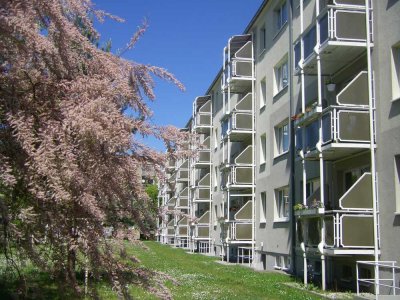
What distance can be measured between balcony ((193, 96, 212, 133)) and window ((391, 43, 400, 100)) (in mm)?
28023

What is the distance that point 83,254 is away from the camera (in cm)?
499

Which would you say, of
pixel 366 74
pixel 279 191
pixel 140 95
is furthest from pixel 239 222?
pixel 140 95

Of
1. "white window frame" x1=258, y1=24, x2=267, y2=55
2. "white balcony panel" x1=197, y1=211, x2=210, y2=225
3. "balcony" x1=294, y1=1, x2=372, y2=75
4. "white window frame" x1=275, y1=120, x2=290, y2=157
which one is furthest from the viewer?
"white balcony panel" x1=197, y1=211, x2=210, y2=225

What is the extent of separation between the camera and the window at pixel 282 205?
890 inches

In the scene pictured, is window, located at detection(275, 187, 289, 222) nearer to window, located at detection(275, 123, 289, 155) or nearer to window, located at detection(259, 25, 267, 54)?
window, located at detection(275, 123, 289, 155)

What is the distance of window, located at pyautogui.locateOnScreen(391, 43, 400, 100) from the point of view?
13484 millimetres

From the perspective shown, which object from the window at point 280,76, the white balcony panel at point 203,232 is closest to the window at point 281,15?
the window at point 280,76

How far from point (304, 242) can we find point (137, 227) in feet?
41.6

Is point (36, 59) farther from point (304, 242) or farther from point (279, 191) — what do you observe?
point (279, 191)

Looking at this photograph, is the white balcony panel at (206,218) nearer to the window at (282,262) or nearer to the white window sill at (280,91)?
the window at (282,262)

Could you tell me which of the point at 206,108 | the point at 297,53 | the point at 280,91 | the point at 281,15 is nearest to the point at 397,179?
the point at 297,53

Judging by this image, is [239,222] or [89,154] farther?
[239,222]

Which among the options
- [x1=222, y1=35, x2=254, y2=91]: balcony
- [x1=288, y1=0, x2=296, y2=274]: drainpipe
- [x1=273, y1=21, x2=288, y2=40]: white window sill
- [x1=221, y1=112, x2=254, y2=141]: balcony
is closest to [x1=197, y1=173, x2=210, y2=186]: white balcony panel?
[x1=222, y1=35, x2=254, y2=91]: balcony

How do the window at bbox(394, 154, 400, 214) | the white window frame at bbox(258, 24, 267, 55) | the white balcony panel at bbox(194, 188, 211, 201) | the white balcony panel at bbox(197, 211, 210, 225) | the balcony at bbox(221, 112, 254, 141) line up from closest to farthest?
the window at bbox(394, 154, 400, 214)
the white window frame at bbox(258, 24, 267, 55)
the balcony at bbox(221, 112, 254, 141)
the white balcony panel at bbox(197, 211, 210, 225)
the white balcony panel at bbox(194, 188, 211, 201)
